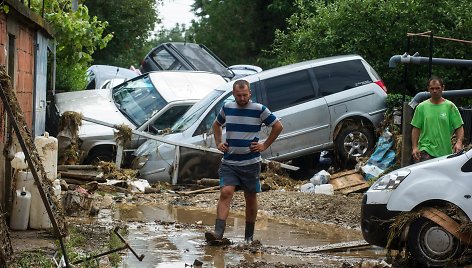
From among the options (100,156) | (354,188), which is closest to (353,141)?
(354,188)

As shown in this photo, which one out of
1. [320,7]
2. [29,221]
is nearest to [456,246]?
[29,221]

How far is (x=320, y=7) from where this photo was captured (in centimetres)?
2088

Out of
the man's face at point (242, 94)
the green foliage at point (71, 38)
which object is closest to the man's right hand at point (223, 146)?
the man's face at point (242, 94)

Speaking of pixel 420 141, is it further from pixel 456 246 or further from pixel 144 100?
pixel 144 100

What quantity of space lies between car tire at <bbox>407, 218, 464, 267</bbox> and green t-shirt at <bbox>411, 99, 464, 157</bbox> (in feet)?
7.87

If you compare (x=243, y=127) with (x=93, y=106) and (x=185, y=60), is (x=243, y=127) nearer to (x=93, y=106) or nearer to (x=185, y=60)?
(x=93, y=106)

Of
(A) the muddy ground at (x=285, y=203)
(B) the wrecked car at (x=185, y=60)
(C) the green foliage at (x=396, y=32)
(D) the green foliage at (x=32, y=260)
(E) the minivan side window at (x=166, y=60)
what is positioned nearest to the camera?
(D) the green foliage at (x=32, y=260)

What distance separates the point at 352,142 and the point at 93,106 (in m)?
5.26

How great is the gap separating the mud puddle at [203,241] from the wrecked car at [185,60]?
10.6 m

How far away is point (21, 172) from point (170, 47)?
1504 centimetres

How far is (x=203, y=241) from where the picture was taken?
10781mm

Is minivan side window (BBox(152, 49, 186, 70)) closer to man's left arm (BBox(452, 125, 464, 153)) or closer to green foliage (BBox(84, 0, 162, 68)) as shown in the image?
green foliage (BBox(84, 0, 162, 68))

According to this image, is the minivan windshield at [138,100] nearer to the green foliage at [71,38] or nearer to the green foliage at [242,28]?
the green foliage at [71,38]

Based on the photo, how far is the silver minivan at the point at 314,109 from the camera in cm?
1680
